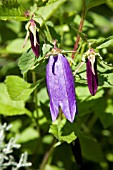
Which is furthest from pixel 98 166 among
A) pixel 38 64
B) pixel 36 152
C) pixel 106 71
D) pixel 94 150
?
pixel 38 64

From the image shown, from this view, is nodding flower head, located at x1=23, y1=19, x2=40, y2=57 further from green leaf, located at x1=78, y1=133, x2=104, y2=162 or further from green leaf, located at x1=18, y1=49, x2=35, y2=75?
green leaf, located at x1=78, y1=133, x2=104, y2=162

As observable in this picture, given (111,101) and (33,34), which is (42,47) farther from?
(111,101)

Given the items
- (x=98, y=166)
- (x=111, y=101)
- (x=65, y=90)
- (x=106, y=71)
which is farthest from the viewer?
(x=98, y=166)

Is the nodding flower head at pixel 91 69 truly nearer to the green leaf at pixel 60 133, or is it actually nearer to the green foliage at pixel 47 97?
the green foliage at pixel 47 97

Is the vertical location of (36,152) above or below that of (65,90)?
below

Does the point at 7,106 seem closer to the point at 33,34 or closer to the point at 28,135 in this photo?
the point at 28,135

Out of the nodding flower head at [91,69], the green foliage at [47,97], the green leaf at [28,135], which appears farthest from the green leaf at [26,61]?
the green leaf at [28,135]

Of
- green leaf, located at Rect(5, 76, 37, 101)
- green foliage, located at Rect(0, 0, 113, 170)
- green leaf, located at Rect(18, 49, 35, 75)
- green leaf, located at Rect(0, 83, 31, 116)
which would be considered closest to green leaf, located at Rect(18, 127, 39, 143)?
green foliage, located at Rect(0, 0, 113, 170)
